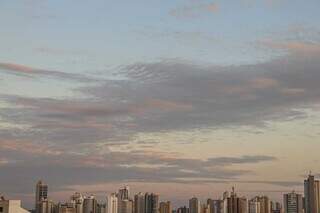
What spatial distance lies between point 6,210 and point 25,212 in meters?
2.93

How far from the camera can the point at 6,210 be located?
84.0 metres

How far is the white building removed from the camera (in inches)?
3312

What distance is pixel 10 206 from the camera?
84625mm

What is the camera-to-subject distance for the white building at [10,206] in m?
84.1

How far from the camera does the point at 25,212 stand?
3381 inches
